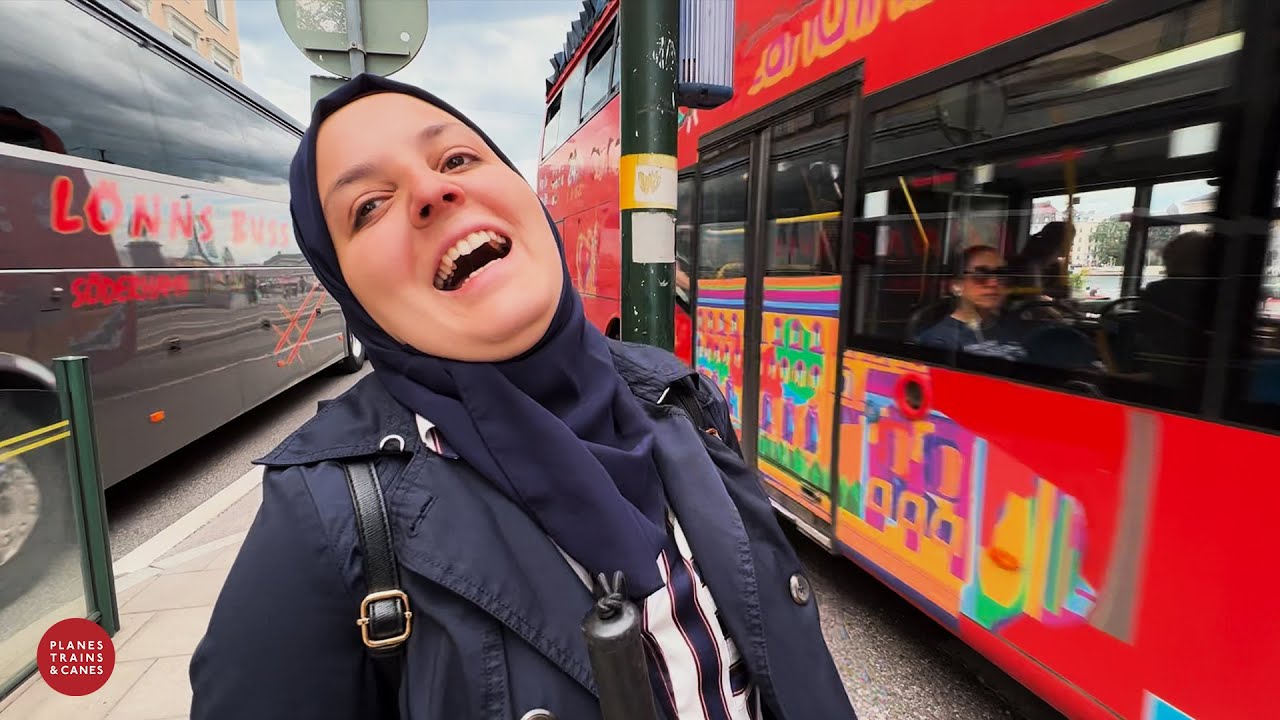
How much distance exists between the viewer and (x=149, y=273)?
14.9 feet

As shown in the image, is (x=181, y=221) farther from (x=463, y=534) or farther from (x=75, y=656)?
(x=463, y=534)

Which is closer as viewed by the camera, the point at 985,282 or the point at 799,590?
the point at 799,590

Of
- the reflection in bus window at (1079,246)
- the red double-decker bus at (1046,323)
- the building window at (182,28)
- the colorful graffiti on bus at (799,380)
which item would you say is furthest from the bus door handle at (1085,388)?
the building window at (182,28)

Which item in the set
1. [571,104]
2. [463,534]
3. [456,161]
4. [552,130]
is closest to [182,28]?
[552,130]

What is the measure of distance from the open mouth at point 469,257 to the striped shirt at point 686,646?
244 mm

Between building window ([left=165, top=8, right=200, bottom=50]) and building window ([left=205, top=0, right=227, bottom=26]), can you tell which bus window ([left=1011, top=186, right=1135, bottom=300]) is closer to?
building window ([left=165, top=8, right=200, bottom=50])

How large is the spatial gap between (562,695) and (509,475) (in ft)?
1.04

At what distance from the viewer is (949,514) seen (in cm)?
245

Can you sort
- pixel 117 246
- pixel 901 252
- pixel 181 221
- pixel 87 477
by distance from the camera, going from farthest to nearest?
pixel 181 221, pixel 117 246, pixel 87 477, pixel 901 252

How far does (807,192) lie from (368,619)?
295 centimetres

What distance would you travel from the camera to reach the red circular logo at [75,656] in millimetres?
2168

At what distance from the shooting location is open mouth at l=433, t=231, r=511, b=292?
1.09 metres

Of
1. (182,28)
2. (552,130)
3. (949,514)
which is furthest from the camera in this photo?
(182,28)

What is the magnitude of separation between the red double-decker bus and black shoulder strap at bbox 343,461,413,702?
1.91m
